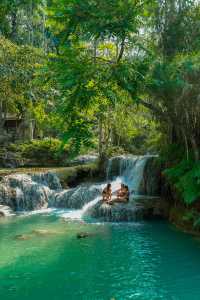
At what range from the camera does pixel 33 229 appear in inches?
538

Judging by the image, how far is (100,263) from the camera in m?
9.95

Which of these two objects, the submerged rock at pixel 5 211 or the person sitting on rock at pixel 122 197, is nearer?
the person sitting on rock at pixel 122 197

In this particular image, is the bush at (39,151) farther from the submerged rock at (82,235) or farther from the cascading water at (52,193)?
the submerged rock at (82,235)

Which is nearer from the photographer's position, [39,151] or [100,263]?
[100,263]

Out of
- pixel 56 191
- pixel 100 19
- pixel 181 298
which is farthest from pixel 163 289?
pixel 56 191

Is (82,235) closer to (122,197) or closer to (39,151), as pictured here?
(122,197)

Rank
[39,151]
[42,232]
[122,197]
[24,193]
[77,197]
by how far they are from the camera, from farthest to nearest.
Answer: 1. [39,151]
2. [24,193]
3. [77,197]
4. [122,197]
5. [42,232]

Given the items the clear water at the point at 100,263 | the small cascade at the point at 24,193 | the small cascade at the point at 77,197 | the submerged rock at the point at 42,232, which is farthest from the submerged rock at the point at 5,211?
the submerged rock at the point at 42,232

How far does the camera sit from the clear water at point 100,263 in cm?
809

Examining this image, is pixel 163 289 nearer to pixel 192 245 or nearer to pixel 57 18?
pixel 192 245

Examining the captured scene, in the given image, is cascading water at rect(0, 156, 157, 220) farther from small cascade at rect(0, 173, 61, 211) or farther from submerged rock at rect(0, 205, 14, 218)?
submerged rock at rect(0, 205, 14, 218)

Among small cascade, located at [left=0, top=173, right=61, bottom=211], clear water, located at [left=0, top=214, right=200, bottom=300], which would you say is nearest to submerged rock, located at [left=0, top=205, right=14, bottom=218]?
small cascade, located at [left=0, top=173, right=61, bottom=211]

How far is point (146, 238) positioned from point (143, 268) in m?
2.82

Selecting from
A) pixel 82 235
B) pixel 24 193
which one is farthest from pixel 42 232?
pixel 24 193
